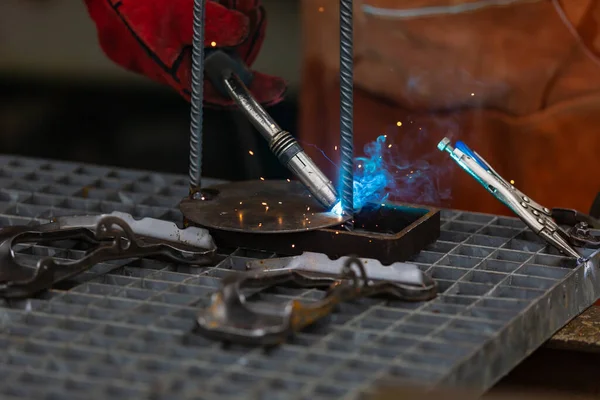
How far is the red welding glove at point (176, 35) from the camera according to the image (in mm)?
1986

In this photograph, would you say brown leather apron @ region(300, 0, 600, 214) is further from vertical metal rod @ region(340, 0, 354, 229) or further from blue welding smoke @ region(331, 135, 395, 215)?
vertical metal rod @ region(340, 0, 354, 229)

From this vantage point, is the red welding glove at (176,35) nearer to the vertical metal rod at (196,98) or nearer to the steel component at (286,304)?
the vertical metal rod at (196,98)

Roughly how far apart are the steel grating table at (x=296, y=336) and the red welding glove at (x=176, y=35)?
1.57ft

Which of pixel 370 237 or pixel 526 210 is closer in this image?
pixel 370 237

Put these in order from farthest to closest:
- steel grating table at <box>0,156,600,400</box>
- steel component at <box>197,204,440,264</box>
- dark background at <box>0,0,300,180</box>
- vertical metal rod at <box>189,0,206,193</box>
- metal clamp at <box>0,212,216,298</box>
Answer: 1. dark background at <box>0,0,300,180</box>
2. vertical metal rod at <box>189,0,206,193</box>
3. steel component at <box>197,204,440,264</box>
4. metal clamp at <box>0,212,216,298</box>
5. steel grating table at <box>0,156,600,400</box>

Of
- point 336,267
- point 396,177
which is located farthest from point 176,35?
point 336,267

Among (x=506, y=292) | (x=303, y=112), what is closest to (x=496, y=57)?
(x=303, y=112)

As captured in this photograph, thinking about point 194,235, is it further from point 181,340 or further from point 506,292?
point 506,292

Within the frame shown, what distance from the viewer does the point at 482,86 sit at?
213 centimetres

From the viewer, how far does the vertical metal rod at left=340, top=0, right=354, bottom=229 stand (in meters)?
1.46

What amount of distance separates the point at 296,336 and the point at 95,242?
1.43 ft

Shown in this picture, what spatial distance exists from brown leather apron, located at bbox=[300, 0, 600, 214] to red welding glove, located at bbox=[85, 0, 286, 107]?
171 mm

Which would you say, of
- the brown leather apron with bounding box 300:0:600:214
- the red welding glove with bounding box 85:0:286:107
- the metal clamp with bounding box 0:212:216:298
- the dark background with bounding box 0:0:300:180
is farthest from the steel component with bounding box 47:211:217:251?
the dark background with bounding box 0:0:300:180

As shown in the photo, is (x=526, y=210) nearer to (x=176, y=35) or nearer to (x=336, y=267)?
(x=336, y=267)
